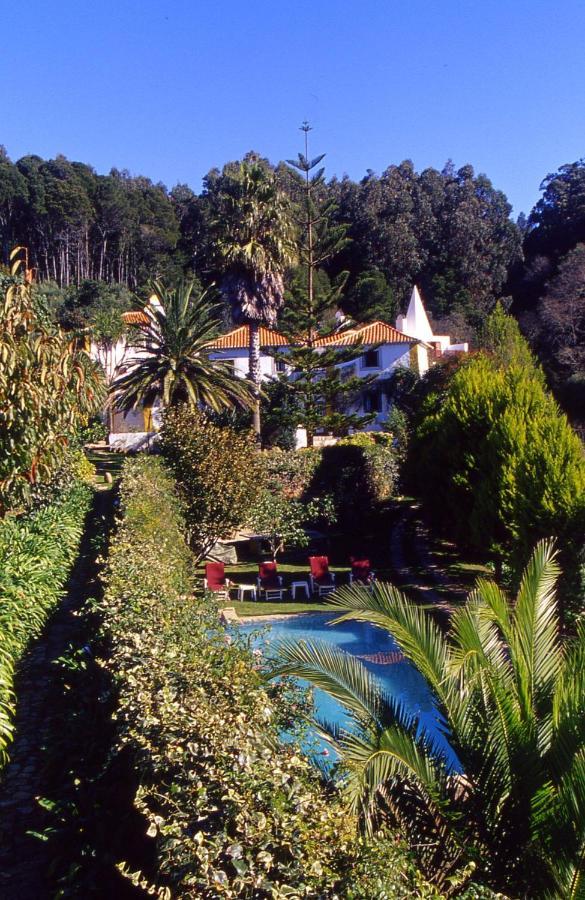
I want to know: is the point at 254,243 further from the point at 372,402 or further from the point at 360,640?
the point at 360,640

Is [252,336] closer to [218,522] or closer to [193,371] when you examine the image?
[193,371]

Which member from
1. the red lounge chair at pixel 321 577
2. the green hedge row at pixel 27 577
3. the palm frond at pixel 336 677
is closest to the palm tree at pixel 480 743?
the palm frond at pixel 336 677

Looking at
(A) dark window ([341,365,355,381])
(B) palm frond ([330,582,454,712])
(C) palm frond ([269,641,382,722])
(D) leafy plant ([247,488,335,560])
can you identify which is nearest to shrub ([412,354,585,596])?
(D) leafy plant ([247,488,335,560])

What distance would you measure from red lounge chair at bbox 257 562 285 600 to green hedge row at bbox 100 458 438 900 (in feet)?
37.6

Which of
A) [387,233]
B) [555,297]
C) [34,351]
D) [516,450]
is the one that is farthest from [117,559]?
[387,233]

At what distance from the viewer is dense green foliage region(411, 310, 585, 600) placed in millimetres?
13016

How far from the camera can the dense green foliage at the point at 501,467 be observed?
42.7 ft

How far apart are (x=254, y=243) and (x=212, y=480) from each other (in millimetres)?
14011

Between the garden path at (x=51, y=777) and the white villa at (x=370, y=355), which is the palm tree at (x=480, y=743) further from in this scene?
the white villa at (x=370, y=355)

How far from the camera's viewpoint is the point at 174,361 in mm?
23016

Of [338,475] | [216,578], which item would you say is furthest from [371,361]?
[216,578]

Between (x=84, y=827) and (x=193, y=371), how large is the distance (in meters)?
19.2

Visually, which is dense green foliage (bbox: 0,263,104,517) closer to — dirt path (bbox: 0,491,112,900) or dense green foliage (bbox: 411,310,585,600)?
dirt path (bbox: 0,491,112,900)

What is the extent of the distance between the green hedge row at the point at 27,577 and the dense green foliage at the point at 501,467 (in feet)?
23.8
